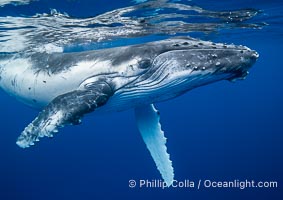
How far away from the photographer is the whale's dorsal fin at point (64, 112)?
606 cm

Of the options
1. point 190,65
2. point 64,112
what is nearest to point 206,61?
point 190,65

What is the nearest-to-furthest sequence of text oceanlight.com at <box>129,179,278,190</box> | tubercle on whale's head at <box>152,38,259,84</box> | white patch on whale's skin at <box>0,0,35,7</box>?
tubercle on whale's head at <box>152,38,259,84</box>, white patch on whale's skin at <box>0,0,35,7</box>, text oceanlight.com at <box>129,179,278,190</box>

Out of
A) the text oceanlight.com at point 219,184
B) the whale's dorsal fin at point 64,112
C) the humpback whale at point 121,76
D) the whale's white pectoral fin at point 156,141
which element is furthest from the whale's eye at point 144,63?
the text oceanlight.com at point 219,184

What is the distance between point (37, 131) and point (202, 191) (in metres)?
38.4

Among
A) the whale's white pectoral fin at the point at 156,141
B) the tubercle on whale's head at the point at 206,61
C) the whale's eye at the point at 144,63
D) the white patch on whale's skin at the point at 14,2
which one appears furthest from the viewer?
the white patch on whale's skin at the point at 14,2

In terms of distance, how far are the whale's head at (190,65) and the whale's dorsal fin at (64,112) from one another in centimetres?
115

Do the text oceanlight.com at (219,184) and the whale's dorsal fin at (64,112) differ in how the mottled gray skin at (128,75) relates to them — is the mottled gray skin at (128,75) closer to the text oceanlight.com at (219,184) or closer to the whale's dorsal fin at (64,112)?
the whale's dorsal fin at (64,112)

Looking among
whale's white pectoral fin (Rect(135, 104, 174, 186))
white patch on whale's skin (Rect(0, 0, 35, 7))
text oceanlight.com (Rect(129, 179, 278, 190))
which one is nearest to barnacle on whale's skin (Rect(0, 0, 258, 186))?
whale's white pectoral fin (Rect(135, 104, 174, 186))

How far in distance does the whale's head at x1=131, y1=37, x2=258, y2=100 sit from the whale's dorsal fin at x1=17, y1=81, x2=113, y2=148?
3.78ft

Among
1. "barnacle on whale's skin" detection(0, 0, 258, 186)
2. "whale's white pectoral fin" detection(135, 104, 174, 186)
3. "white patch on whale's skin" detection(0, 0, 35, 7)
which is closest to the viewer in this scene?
"barnacle on whale's skin" detection(0, 0, 258, 186)

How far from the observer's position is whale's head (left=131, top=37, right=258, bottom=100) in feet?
19.9

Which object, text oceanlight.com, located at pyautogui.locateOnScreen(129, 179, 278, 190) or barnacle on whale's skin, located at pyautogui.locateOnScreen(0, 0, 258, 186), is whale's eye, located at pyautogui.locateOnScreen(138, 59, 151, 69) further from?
text oceanlight.com, located at pyautogui.locateOnScreen(129, 179, 278, 190)

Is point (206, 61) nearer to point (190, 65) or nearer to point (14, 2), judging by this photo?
point (190, 65)

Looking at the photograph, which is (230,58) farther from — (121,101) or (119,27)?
(119,27)
